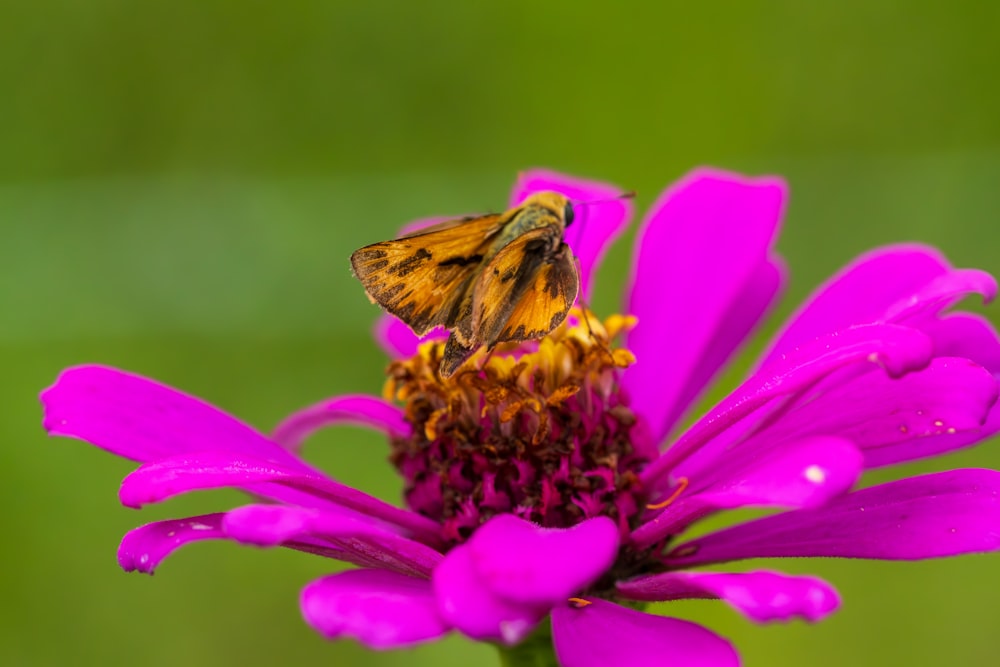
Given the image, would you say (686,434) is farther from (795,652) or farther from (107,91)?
(107,91)

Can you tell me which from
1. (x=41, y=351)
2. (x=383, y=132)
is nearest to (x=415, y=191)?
(x=383, y=132)

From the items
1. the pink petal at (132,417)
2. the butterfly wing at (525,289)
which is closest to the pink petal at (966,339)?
the butterfly wing at (525,289)

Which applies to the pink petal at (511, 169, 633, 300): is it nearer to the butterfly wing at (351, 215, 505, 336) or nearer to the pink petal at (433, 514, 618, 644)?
the butterfly wing at (351, 215, 505, 336)

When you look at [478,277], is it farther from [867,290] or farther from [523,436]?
[867,290]

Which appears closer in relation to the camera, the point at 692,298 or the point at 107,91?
the point at 692,298

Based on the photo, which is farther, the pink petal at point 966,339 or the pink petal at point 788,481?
the pink petal at point 966,339

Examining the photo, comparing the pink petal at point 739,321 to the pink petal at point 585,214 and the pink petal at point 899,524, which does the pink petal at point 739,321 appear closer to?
the pink petal at point 585,214
